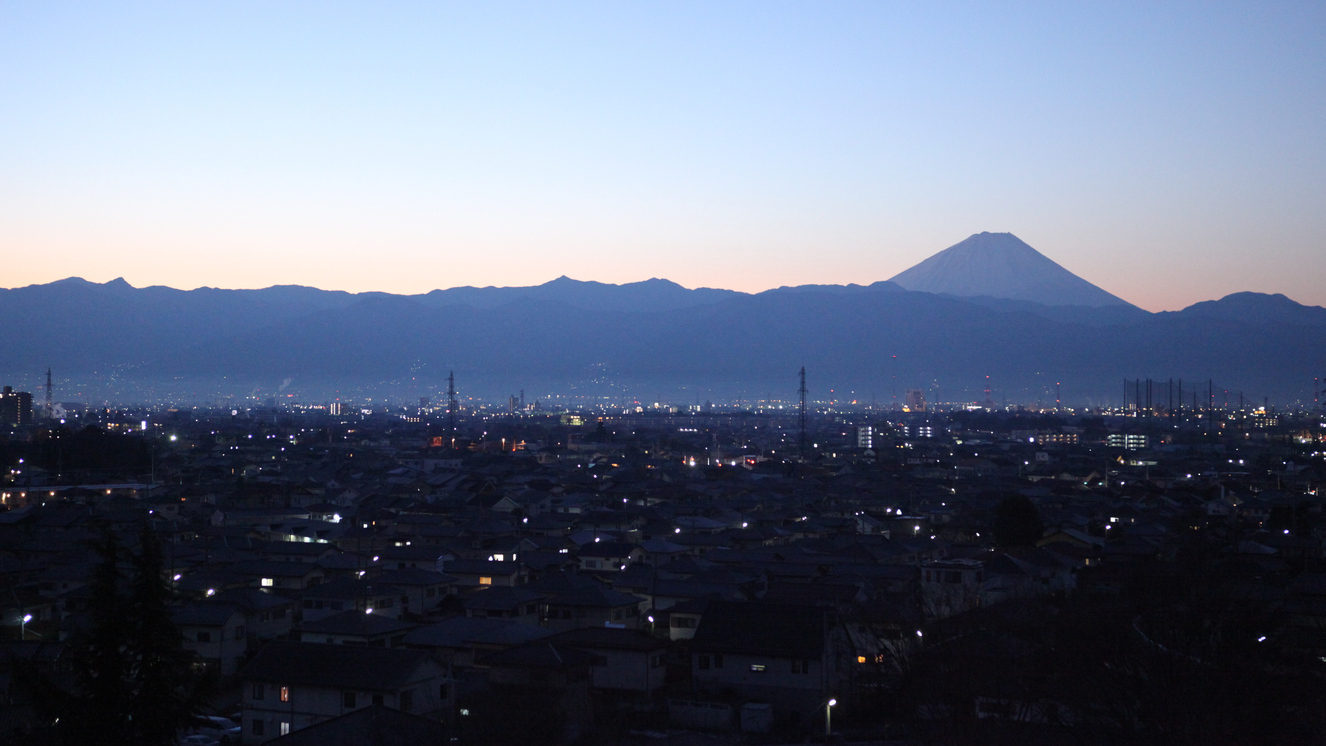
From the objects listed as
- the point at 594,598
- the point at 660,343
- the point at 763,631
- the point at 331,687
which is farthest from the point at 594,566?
the point at 660,343

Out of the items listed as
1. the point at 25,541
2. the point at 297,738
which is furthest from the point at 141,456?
the point at 297,738

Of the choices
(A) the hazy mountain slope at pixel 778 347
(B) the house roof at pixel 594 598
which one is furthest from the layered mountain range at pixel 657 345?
(B) the house roof at pixel 594 598

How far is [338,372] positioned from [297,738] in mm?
166737

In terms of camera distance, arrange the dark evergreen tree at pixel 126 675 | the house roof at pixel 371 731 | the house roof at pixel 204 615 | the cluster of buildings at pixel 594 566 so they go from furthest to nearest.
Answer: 1. the house roof at pixel 204 615
2. the cluster of buildings at pixel 594 566
3. the house roof at pixel 371 731
4. the dark evergreen tree at pixel 126 675

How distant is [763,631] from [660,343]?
518ft

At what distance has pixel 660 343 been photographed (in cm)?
16812

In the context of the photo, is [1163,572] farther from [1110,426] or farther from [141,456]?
[1110,426]

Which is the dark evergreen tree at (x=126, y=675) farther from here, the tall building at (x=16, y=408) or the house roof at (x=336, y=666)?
the tall building at (x=16, y=408)

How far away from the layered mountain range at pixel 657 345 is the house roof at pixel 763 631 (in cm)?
12673

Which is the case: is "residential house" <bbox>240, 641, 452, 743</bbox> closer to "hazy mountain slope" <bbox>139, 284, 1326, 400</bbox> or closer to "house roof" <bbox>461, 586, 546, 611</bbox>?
"house roof" <bbox>461, 586, 546, 611</bbox>

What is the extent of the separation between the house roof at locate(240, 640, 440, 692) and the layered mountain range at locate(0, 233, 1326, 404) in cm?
12930

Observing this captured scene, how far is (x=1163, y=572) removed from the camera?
13.5 meters

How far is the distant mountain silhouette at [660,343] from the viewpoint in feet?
481

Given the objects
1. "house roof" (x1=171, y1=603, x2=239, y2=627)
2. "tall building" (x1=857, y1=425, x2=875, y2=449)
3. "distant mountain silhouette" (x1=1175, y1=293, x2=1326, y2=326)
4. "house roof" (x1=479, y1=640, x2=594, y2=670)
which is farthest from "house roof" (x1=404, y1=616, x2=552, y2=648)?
"distant mountain silhouette" (x1=1175, y1=293, x2=1326, y2=326)
